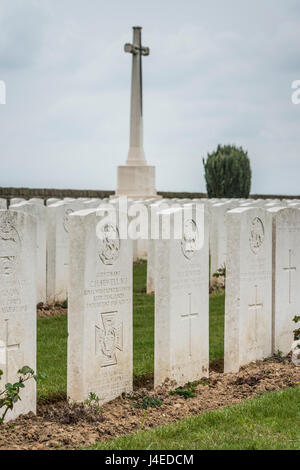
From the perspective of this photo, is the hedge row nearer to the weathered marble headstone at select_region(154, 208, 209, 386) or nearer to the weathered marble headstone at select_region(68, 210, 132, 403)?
the weathered marble headstone at select_region(154, 208, 209, 386)

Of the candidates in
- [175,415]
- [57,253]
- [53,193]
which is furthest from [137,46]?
[175,415]

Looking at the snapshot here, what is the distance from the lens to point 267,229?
23.8ft

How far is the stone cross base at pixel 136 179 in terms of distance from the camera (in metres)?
20.1

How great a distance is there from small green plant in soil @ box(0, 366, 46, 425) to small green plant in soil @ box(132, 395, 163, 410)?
946 mm

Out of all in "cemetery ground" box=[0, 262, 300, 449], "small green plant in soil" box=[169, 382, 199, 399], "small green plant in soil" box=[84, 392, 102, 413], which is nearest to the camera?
"cemetery ground" box=[0, 262, 300, 449]

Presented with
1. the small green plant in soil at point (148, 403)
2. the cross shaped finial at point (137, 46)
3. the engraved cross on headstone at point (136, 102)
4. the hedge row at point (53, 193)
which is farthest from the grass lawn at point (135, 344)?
the cross shaped finial at point (137, 46)

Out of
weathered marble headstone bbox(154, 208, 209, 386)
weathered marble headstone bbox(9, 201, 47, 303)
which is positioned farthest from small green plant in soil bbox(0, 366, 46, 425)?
weathered marble headstone bbox(9, 201, 47, 303)

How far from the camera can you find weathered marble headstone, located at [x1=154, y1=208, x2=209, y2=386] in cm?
616

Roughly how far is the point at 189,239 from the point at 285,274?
1.61 metres

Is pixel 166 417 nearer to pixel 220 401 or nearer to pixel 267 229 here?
pixel 220 401

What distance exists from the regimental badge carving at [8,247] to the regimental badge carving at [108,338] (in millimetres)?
917

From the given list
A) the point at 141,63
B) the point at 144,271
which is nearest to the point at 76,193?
the point at 141,63

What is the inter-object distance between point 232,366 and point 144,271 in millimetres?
7463

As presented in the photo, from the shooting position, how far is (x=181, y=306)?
6297 millimetres
